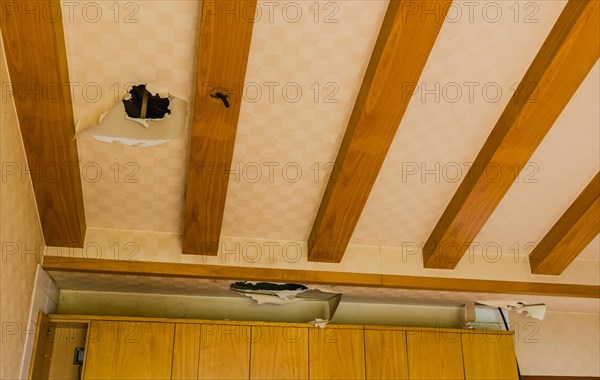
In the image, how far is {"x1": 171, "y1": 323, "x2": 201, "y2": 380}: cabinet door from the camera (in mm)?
4336

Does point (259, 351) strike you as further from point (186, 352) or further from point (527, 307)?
point (527, 307)

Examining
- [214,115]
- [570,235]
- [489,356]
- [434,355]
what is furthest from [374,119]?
[489,356]

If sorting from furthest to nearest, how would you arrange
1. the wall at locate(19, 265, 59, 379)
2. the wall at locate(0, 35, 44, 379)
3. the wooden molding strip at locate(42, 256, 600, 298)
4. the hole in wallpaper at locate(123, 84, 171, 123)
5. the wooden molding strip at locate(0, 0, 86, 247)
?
the wooden molding strip at locate(42, 256, 600, 298)
the wall at locate(19, 265, 59, 379)
the hole in wallpaper at locate(123, 84, 171, 123)
the wall at locate(0, 35, 44, 379)
the wooden molding strip at locate(0, 0, 86, 247)

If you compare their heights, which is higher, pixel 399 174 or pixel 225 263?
pixel 399 174

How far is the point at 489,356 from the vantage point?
16.1ft

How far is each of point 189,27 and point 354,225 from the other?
1751 mm

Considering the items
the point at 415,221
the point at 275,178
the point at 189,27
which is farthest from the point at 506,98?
the point at 189,27

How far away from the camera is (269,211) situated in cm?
422

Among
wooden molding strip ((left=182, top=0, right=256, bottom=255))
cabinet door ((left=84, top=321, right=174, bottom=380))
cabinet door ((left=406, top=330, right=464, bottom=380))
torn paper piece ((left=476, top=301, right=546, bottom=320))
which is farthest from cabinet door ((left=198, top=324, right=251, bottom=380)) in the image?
torn paper piece ((left=476, top=301, right=546, bottom=320))

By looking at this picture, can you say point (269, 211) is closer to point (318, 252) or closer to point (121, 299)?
point (318, 252)

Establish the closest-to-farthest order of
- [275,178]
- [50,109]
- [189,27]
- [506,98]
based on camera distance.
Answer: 1. [189,27]
2. [50,109]
3. [506,98]
4. [275,178]

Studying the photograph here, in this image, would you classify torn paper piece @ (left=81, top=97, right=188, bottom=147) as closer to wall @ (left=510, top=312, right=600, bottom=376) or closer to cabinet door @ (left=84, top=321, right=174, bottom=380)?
cabinet door @ (left=84, top=321, right=174, bottom=380)

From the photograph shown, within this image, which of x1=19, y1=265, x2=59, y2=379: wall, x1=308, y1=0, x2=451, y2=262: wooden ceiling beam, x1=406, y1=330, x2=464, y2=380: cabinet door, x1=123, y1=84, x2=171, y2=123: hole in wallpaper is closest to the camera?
x1=308, y1=0, x2=451, y2=262: wooden ceiling beam

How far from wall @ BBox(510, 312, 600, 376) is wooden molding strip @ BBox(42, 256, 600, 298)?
0.81 meters
